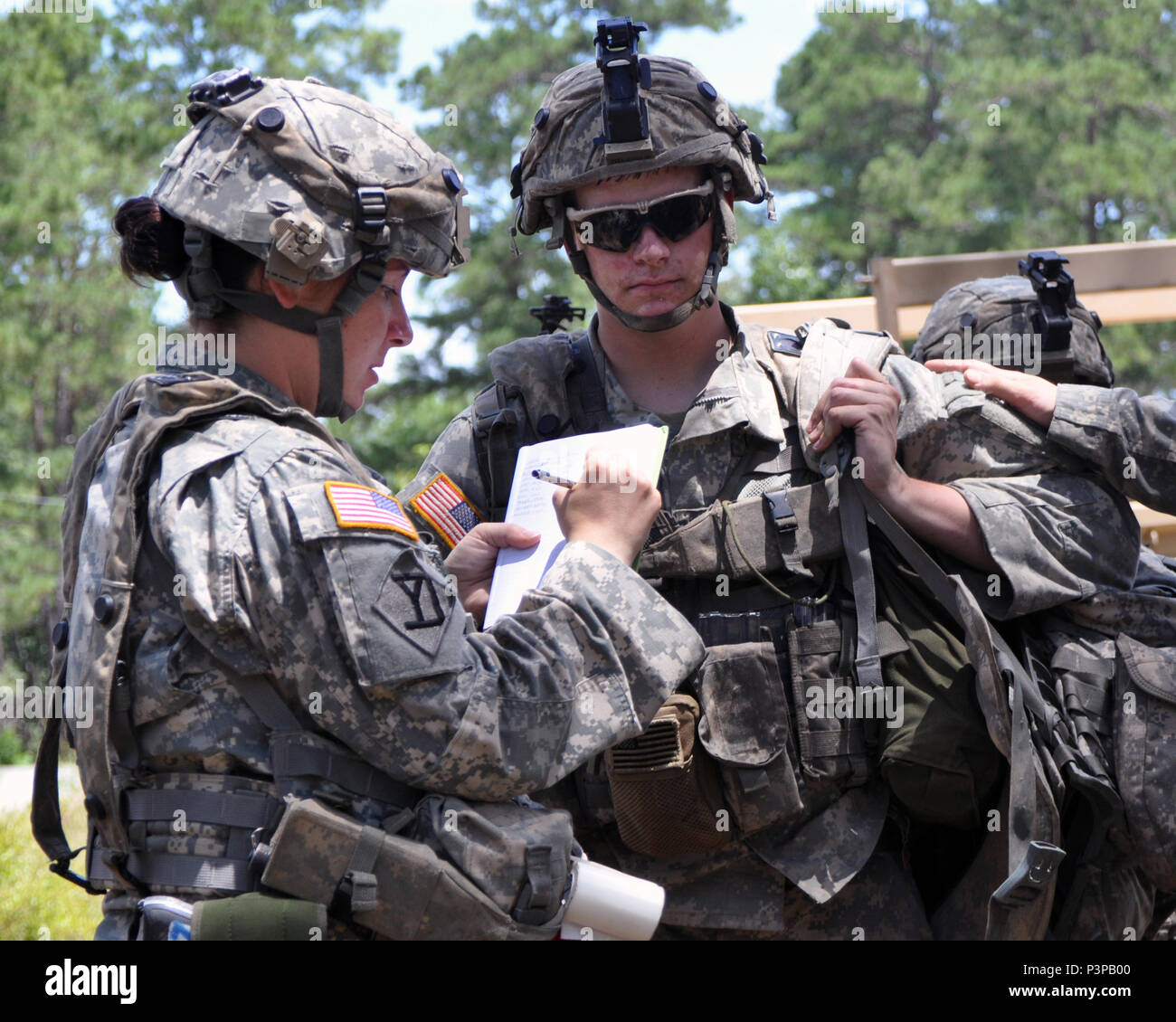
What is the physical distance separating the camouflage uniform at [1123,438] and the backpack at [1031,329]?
418 millimetres

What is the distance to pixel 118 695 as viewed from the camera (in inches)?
102

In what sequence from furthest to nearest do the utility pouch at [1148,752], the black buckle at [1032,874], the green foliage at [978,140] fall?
the green foliage at [978,140] → the utility pouch at [1148,752] → the black buckle at [1032,874]

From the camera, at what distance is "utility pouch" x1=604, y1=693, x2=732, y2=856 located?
3582 millimetres

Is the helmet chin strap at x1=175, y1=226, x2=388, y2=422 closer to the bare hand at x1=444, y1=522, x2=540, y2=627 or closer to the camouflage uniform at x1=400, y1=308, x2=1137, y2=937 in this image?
the bare hand at x1=444, y1=522, x2=540, y2=627

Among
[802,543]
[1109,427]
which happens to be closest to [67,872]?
[802,543]

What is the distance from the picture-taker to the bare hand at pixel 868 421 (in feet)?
11.8

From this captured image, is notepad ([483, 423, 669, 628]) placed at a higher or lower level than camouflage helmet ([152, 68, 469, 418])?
lower

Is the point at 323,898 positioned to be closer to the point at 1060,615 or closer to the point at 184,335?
the point at 184,335

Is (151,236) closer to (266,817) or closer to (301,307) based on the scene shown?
(301,307)

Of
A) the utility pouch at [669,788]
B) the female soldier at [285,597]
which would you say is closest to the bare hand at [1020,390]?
the utility pouch at [669,788]

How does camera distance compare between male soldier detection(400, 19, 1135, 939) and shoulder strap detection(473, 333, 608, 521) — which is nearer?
male soldier detection(400, 19, 1135, 939)

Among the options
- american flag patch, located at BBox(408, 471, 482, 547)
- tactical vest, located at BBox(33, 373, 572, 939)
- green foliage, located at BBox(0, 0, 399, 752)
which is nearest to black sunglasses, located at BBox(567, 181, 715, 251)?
american flag patch, located at BBox(408, 471, 482, 547)

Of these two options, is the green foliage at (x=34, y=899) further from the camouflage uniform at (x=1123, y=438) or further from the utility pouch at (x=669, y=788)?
the camouflage uniform at (x=1123, y=438)

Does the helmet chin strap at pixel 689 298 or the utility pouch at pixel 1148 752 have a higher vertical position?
the helmet chin strap at pixel 689 298
